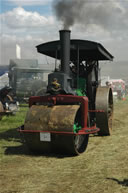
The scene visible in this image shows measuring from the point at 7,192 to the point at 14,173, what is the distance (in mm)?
711

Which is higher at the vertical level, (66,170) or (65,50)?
(65,50)

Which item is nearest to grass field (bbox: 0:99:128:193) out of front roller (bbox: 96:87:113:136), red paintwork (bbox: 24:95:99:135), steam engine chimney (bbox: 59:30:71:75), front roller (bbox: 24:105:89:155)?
front roller (bbox: 24:105:89:155)

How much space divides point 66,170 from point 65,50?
269cm

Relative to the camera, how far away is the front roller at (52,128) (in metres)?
4.89

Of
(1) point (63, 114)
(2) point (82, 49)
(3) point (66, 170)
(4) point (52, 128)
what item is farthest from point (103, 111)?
(3) point (66, 170)

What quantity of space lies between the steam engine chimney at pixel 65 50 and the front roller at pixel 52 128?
41.2 inches

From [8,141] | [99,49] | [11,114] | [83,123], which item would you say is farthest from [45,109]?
[11,114]

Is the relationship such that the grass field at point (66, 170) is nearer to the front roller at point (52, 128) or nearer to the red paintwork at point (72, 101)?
the front roller at point (52, 128)

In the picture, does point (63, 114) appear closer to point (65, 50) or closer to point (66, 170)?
point (66, 170)

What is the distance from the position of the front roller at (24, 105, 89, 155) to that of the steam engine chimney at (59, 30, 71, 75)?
3.43 ft

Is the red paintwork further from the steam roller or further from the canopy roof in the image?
the canopy roof

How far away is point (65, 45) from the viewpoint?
6.00 m

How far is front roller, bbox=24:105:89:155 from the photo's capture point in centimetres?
489

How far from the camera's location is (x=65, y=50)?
599 cm
